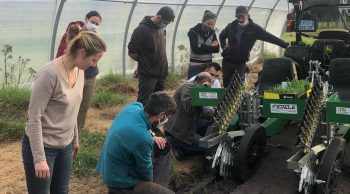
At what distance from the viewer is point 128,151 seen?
10.7 ft

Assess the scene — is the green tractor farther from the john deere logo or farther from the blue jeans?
the blue jeans

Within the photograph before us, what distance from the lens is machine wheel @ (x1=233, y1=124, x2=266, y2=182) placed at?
489 centimetres

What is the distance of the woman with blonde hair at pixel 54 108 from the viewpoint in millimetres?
2844

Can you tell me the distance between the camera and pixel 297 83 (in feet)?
17.9

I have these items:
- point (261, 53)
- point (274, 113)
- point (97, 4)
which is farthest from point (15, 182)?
point (261, 53)

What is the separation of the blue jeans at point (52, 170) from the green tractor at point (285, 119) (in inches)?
70.2

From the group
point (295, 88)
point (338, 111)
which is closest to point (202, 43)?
point (295, 88)

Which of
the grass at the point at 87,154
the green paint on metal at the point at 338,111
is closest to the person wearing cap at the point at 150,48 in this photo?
the grass at the point at 87,154

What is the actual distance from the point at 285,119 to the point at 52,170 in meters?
2.95

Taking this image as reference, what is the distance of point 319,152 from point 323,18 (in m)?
3.75

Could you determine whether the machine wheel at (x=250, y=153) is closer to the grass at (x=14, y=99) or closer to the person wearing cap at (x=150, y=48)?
the person wearing cap at (x=150, y=48)

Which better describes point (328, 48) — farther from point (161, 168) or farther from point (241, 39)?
point (161, 168)

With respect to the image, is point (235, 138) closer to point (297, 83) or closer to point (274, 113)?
point (274, 113)

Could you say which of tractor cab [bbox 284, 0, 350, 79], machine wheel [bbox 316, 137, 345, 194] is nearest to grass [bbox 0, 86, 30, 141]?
machine wheel [bbox 316, 137, 345, 194]
